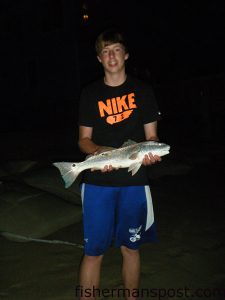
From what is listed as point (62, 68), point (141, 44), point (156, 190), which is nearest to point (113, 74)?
point (156, 190)

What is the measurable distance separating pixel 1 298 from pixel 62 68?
17.4 m

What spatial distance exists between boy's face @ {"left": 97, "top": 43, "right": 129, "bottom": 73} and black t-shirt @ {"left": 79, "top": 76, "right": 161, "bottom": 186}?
0.47 feet

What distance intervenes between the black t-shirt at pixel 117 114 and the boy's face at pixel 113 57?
14 centimetres

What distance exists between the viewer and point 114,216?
3203 millimetres

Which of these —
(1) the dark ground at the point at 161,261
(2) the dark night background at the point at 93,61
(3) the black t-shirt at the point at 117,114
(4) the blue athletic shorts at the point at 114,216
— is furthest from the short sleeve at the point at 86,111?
(2) the dark night background at the point at 93,61

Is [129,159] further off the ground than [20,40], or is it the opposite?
[20,40]

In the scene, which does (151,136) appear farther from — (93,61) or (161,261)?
(93,61)

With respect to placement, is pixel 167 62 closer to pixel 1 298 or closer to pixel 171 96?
pixel 171 96

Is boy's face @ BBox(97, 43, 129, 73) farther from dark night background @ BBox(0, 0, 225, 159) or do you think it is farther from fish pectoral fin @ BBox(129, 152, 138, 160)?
Answer: dark night background @ BBox(0, 0, 225, 159)

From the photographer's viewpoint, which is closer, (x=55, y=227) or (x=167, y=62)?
(x=55, y=227)

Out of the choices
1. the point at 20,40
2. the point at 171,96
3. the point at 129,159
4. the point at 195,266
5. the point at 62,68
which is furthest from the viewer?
the point at 20,40

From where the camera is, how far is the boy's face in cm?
313

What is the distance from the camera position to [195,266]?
4.41m

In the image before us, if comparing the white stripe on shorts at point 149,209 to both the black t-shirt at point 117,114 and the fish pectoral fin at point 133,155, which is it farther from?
the fish pectoral fin at point 133,155
